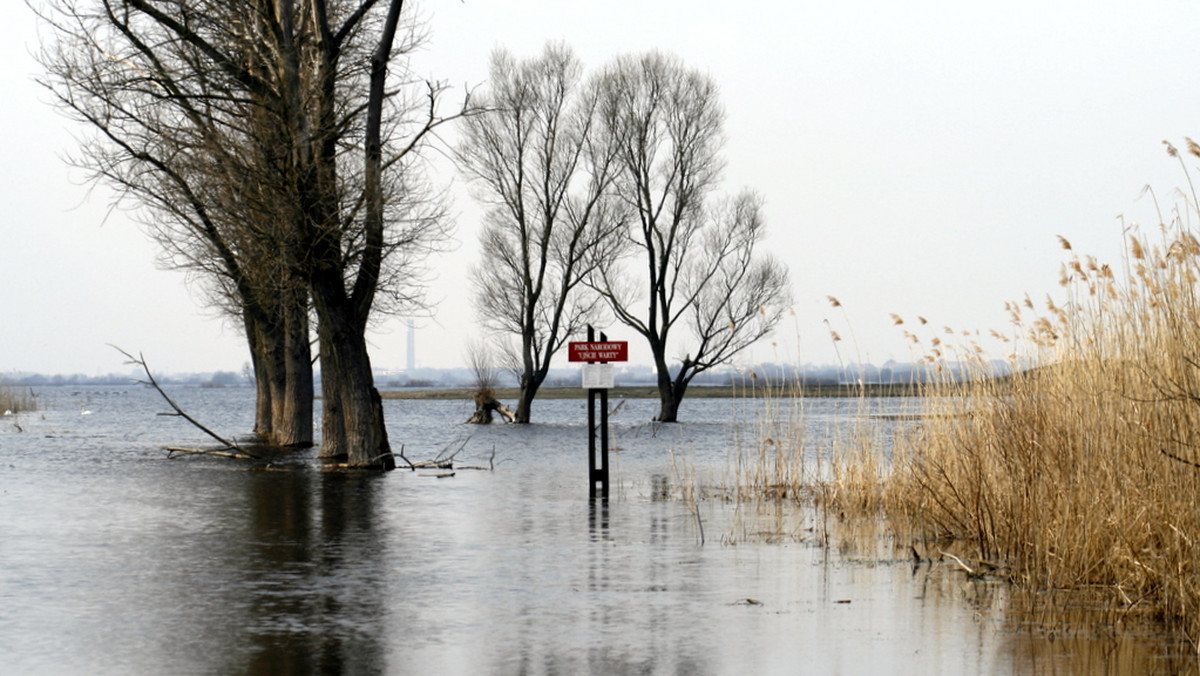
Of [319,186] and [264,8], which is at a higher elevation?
[264,8]

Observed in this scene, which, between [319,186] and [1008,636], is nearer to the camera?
[1008,636]

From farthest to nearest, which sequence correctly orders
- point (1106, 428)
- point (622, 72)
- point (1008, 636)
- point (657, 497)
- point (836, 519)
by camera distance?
point (622, 72)
point (657, 497)
point (836, 519)
point (1106, 428)
point (1008, 636)

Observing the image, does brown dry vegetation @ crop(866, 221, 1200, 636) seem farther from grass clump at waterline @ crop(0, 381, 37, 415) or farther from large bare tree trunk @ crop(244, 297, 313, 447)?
grass clump at waterline @ crop(0, 381, 37, 415)

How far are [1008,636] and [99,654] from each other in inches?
235

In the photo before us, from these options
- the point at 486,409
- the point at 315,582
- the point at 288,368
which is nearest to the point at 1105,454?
the point at 315,582

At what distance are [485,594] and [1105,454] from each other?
201 inches

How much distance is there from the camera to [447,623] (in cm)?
880

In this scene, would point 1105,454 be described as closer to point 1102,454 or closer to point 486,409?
point 1102,454

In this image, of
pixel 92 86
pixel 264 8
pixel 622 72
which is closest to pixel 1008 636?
pixel 264 8

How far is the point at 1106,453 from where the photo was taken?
379 inches

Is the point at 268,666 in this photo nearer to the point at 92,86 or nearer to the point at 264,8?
the point at 264,8

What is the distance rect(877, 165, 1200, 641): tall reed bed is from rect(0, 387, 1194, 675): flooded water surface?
2.23 ft

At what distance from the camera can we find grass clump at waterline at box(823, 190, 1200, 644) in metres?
8.68

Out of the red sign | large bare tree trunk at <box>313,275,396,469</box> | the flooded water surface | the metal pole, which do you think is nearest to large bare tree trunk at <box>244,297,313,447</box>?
large bare tree trunk at <box>313,275,396,469</box>
